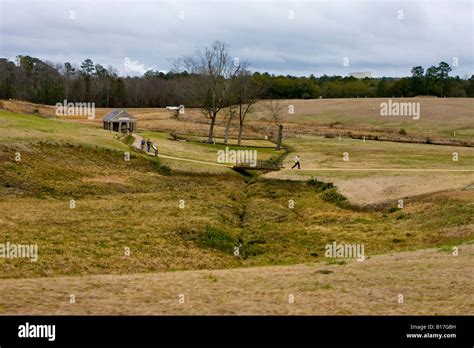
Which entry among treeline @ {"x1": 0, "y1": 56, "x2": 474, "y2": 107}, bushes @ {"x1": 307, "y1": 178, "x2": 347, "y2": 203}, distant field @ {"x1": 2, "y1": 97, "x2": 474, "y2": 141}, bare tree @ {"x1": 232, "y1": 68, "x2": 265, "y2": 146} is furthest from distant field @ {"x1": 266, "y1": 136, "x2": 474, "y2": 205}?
treeline @ {"x1": 0, "y1": 56, "x2": 474, "y2": 107}

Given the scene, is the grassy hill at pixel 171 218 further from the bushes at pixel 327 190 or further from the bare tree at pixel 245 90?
the bare tree at pixel 245 90

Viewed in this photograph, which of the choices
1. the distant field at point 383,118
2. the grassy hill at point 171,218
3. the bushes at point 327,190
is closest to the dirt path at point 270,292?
the grassy hill at point 171,218

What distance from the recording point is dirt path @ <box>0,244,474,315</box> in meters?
14.4

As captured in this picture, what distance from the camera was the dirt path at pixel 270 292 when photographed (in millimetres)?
14414

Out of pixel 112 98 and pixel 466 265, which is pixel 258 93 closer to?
pixel 466 265

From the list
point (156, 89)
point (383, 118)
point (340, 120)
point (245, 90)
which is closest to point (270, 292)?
point (245, 90)

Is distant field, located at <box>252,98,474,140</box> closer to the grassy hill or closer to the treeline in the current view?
the treeline

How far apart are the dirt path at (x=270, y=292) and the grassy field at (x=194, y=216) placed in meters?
0.13

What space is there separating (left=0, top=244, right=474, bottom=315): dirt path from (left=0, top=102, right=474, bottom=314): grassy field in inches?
5.2

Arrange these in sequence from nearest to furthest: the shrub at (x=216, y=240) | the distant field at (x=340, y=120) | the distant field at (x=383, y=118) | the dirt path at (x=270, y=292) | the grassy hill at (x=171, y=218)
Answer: the dirt path at (x=270, y=292) → the grassy hill at (x=171, y=218) → the shrub at (x=216, y=240) → the distant field at (x=340, y=120) → the distant field at (x=383, y=118)

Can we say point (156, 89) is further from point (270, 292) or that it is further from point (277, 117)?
point (270, 292)
